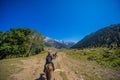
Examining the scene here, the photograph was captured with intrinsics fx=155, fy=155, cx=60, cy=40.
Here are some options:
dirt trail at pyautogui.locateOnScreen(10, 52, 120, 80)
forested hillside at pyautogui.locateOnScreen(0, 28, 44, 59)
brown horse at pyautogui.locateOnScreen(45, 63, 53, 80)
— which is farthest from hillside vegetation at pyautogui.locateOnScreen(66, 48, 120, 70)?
forested hillside at pyautogui.locateOnScreen(0, 28, 44, 59)

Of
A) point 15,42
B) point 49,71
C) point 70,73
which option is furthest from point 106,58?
point 15,42

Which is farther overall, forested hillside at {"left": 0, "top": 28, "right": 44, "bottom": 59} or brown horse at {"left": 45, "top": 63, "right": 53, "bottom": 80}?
forested hillside at {"left": 0, "top": 28, "right": 44, "bottom": 59}

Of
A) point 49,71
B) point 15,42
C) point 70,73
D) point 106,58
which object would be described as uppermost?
point 15,42

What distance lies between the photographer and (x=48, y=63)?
19891mm

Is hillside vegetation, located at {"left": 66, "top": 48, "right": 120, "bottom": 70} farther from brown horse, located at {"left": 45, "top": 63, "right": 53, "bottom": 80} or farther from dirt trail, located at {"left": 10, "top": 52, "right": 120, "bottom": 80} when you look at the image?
brown horse, located at {"left": 45, "top": 63, "right": 53, "bottom": 80}

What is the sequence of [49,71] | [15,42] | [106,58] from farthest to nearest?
1. [15,42]
2. [106,58]
3. [49,71]

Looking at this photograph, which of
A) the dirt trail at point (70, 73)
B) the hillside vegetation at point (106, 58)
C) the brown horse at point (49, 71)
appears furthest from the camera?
the hillside vegetation at point (106, 58)

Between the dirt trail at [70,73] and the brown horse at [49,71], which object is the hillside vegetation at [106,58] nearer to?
the dirt trail at [70,73]

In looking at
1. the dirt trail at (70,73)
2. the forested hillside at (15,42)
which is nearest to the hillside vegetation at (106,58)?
the dirt trail at (70,73)

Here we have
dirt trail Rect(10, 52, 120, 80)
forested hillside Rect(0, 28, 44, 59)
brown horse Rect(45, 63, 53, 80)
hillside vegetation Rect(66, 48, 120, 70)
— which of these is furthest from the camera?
forested hillside Rect(0, 28, 44, 59)

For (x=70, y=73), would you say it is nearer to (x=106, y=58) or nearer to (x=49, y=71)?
(x=49, y=71)

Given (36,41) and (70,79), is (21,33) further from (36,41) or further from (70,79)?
(70,79)

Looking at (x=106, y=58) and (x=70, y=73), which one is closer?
(x=70, y=73)

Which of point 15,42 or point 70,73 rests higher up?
point 15,42
